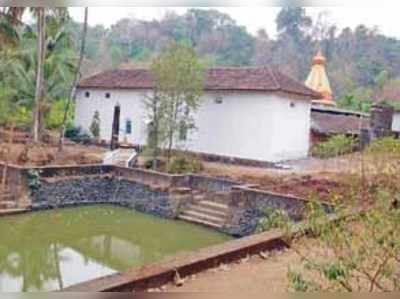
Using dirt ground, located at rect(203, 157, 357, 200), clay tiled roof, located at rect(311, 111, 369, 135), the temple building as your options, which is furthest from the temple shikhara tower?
dirt ground, located at rect(203, 157, 357, 200)

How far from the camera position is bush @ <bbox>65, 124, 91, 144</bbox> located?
3.93 meters

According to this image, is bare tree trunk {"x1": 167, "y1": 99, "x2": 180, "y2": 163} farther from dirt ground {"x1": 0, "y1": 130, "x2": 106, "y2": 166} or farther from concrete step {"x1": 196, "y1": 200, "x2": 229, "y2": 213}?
concrete step {"x1": 196, "y1": 200, "x2": 229, "y2": 213}

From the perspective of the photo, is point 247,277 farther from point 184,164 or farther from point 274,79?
point 184,164

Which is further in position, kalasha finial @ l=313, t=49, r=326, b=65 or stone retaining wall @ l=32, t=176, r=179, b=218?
stone retaining wall @ l=32, t=176, r=179, b=218

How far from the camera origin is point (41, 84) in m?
3.84

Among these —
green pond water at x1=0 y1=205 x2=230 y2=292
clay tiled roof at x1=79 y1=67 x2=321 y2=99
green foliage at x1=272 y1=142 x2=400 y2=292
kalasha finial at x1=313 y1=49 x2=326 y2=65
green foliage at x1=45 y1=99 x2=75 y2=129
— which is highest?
kalasha finial at x1=313 y1=49 x2=326 y2=65

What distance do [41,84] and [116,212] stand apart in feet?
5.33

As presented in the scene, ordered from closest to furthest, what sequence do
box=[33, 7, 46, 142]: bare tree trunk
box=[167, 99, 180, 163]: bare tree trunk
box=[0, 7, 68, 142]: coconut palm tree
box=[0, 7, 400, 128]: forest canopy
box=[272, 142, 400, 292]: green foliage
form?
box=[272, 142, 400, 292]: green foliage, box=[0, 7, 68, 142]: coconut palm tree, box=[0, 7, 400, 128]: forest canopy, box=[33, 7, 46, 142]: bare tree trunk, box=[167, 99, 180, 163]: bare tree trunk

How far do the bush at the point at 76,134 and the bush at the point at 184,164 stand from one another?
91cm

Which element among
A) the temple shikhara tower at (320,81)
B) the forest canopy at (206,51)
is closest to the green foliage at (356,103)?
the forest canopy at (206,51)

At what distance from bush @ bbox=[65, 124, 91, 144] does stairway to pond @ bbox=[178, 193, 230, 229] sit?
1.48 m

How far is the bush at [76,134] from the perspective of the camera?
12.9ft

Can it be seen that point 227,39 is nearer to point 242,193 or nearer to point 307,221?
point 307,221

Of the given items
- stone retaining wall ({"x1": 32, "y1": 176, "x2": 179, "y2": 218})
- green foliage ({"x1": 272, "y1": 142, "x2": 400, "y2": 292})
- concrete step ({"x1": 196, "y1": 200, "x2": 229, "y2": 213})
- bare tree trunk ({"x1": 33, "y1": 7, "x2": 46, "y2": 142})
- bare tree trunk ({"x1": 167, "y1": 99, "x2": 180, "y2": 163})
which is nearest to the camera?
green foliage ({"x1": 272, "y1": 142, "x2": 400, "y2": 292})
